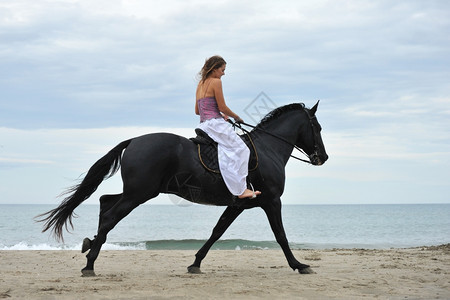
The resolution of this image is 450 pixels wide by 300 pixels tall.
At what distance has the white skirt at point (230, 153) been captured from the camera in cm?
689

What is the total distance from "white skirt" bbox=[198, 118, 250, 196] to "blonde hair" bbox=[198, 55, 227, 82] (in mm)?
659

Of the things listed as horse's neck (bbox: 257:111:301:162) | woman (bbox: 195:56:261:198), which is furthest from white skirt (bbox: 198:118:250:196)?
horse's neck (bbox: 257:111:301:162)

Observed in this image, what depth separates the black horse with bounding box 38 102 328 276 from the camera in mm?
6547

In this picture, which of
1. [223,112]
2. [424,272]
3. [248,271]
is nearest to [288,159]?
[223,112]

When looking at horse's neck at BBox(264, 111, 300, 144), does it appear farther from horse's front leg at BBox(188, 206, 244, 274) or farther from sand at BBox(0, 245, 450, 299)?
sand at BBox(0, 245, 450, 299)

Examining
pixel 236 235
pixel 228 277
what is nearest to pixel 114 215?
pixel 228 277

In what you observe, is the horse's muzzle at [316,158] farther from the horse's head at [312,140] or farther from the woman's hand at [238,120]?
the woman's hand at [238,120]

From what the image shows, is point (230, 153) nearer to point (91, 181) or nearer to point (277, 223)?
point (277, 223)

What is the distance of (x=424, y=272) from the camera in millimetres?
7602

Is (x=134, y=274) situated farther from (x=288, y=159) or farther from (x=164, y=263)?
(x=288, y=159)

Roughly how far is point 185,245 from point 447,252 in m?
11.8

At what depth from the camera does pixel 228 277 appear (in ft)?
23.2

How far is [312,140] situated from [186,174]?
7.42 ft

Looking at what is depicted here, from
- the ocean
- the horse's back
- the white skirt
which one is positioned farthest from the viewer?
the ocean
